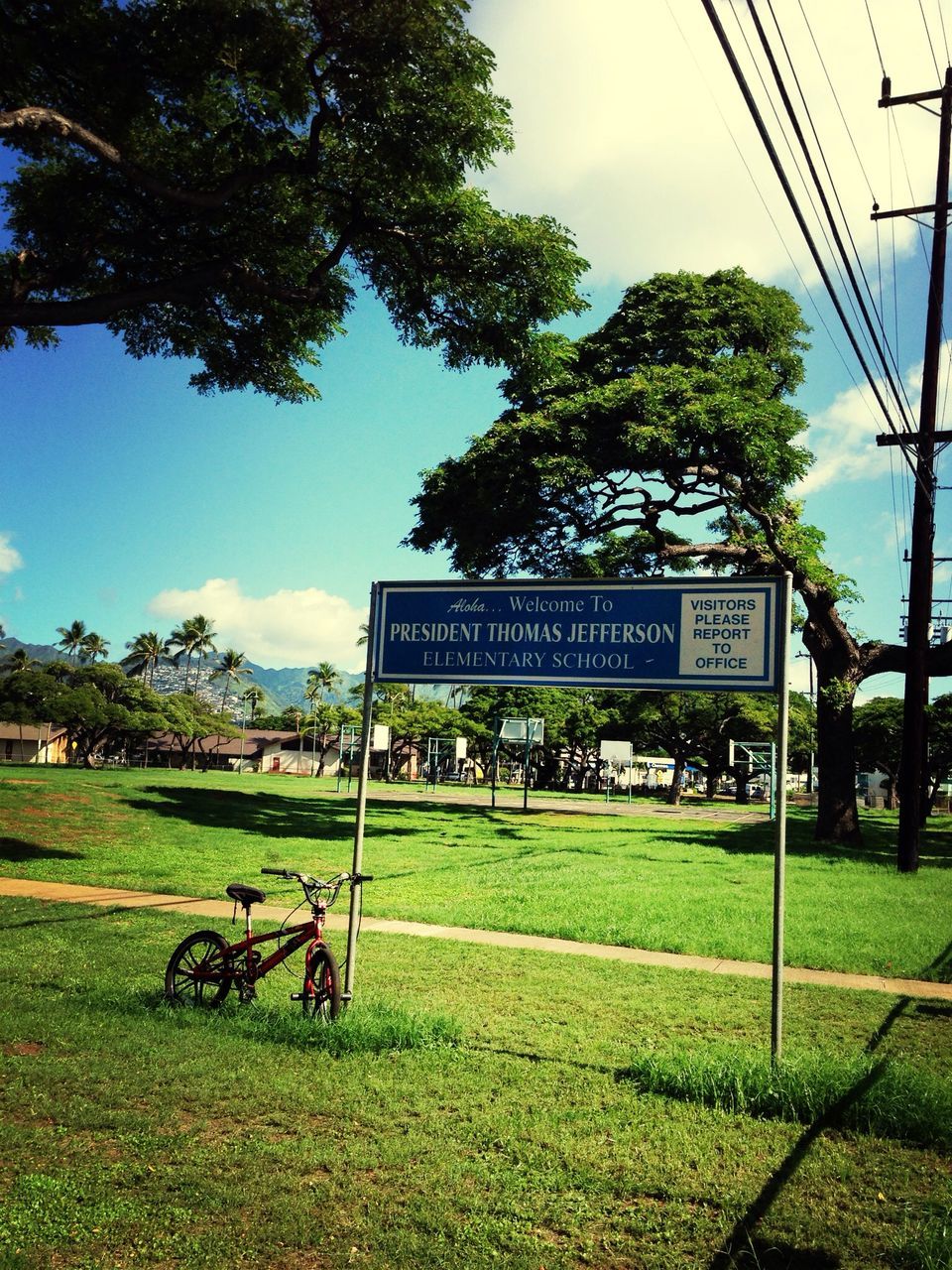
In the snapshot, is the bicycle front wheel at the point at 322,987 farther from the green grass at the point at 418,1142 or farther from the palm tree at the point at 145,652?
the palm tree at the point at 145,652

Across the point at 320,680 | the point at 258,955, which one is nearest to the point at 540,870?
the point at 258,955

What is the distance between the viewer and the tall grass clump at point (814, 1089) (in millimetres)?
5262

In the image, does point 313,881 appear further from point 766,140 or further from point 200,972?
point 766,140

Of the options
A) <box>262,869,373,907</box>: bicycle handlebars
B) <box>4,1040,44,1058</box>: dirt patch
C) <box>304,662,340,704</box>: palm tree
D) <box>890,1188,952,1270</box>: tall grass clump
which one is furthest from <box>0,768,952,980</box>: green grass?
<box>304,662,340,704</box>: palm tree

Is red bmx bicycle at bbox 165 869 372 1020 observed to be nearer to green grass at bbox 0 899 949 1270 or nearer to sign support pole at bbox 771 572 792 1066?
green grass at bbox 0 899 949 1270

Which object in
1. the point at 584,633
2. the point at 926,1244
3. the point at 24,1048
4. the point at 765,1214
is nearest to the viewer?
the point at 926,1244

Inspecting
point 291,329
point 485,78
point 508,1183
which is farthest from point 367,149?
point 508,1183

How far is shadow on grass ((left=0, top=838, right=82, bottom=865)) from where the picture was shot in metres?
15.2

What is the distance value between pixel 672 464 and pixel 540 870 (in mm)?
10880

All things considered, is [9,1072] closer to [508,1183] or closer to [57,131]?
[508,1183]

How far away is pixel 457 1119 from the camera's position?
5.12 metres

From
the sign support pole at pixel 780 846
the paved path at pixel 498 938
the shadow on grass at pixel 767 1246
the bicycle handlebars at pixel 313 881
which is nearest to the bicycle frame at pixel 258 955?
the bicycle handlebars at pixel 313 881

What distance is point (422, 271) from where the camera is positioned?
679 inches

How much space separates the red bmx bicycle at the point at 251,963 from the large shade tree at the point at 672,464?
54.6ft
